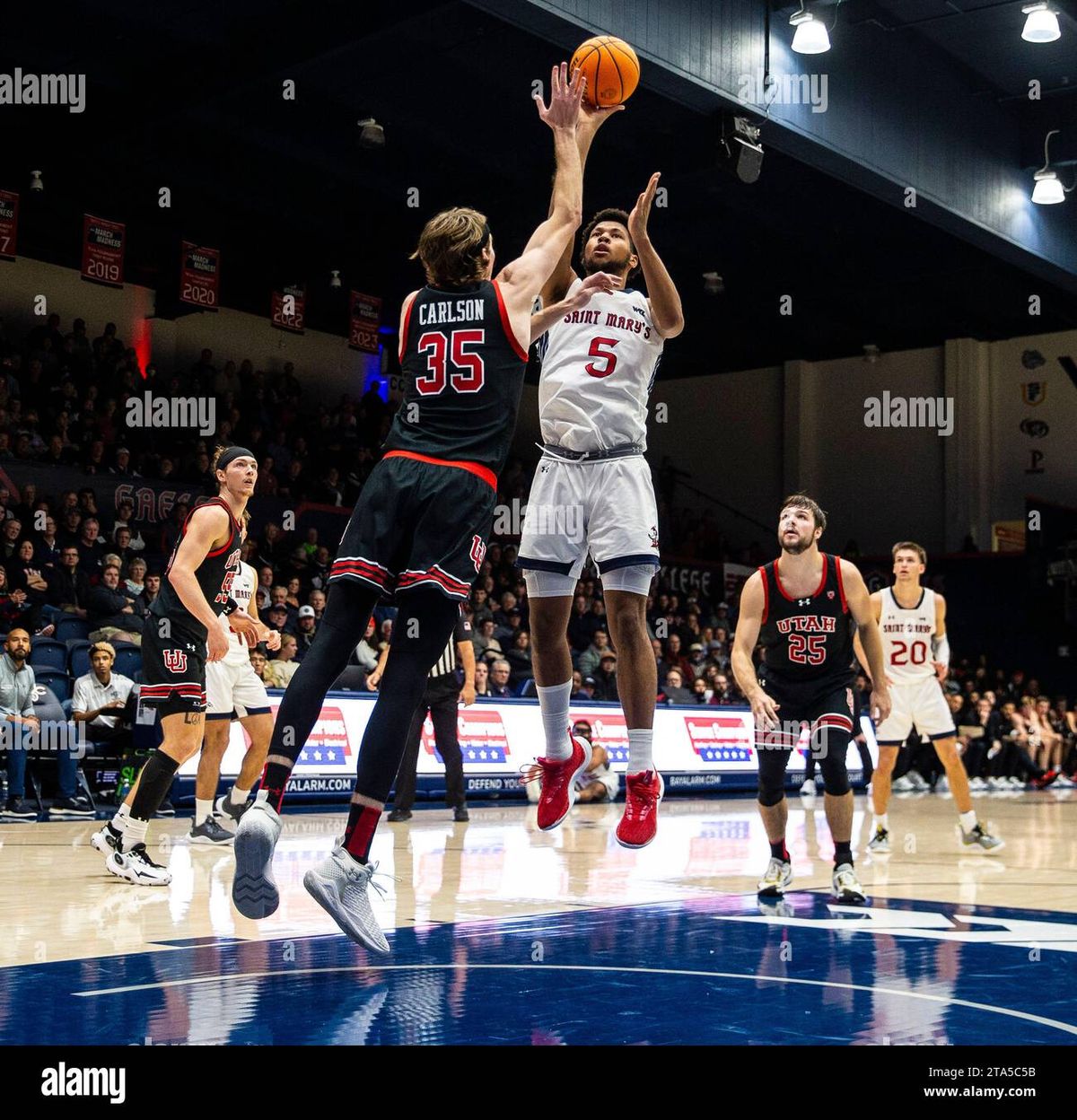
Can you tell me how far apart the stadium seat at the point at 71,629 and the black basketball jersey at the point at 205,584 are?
5.76 meters

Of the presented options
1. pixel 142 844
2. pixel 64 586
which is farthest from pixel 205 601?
pixel 64 586

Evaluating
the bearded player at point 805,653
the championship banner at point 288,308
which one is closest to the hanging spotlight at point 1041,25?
the bearded player at point 805,653

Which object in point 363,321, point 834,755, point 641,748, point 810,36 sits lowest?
point 834,755

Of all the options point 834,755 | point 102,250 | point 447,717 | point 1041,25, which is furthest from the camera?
point 102,250

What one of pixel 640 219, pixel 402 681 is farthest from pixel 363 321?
pixel 402 681

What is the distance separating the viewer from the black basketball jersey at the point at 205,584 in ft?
23.0

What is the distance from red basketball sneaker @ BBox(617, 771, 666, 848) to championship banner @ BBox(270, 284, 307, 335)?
17.5m

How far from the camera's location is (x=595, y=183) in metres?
17.0

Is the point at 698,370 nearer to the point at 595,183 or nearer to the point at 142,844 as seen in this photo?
the point at 595,183

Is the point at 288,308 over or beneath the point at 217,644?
over

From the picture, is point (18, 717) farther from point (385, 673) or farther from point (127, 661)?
point (385, 673)

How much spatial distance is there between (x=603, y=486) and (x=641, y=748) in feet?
3.36

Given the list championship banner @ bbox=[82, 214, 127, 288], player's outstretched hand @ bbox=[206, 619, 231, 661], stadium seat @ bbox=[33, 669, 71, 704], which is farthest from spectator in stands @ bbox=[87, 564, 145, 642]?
championship banner @ bbox=[82, 214, 127, 288]

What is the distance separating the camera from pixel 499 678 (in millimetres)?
14352
